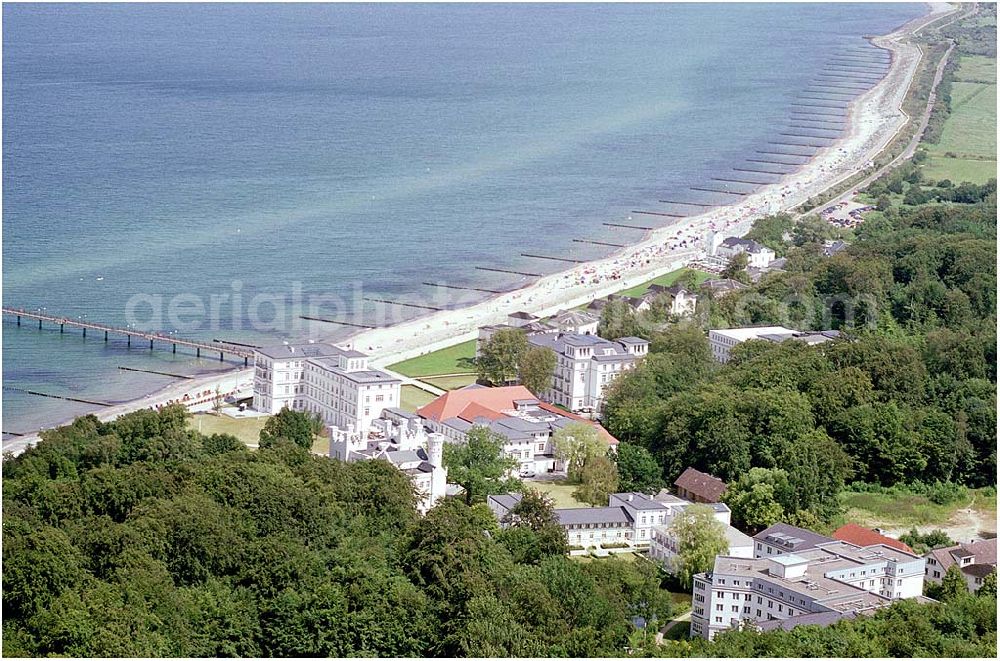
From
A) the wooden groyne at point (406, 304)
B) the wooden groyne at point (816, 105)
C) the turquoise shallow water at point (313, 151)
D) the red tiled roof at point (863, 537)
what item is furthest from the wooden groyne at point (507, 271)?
the wooden groyne at point (816, 105)

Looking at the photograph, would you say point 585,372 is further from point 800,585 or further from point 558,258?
point 558,258

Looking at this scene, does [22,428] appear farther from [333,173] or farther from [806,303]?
[333,173]

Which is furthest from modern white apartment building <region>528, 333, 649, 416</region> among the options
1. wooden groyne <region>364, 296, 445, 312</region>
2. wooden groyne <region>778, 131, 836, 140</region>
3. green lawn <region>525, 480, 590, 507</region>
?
wooden groyne <region>778, 131, 836, 140</region>

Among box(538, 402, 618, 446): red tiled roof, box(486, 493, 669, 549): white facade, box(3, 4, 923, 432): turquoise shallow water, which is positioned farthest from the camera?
box(3, 4, 923, 432): turquoise shallow water

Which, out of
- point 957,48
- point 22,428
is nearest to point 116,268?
point 22,428

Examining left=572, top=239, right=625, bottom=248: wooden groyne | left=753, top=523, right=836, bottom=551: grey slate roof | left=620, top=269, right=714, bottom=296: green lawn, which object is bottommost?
left=572, top=239, right=625, bottom=248: wooden groyne

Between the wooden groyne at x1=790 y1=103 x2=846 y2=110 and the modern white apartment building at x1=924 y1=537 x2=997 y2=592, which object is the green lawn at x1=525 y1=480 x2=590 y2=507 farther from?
the wooden groyne at x1=790 y1=103 x2=846 y2=110

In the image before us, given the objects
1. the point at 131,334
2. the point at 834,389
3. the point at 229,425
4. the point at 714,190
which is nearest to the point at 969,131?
the point at 714,190
